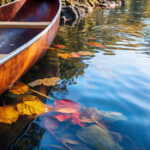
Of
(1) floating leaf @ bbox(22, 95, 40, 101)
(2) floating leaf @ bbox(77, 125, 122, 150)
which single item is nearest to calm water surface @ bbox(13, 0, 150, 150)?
(2) floating leaf @ bbox(77, 125, 122, 150)

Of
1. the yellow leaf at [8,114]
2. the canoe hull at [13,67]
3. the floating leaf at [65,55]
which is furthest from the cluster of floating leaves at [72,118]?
the floating leaf at [65,55]

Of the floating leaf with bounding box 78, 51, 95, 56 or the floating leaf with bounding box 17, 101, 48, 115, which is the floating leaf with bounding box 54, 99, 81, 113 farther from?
the floating leaf with bounding box 78, 51, 95, 56

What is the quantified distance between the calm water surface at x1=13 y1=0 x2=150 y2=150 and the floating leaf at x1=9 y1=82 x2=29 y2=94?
0.14 meters

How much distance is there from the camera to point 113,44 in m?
4.25

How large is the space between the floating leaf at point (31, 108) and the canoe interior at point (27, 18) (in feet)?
4.61

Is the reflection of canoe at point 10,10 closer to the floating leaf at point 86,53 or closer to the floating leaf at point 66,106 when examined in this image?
the floating leaf at point 86,53

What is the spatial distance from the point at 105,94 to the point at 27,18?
3.75 meters

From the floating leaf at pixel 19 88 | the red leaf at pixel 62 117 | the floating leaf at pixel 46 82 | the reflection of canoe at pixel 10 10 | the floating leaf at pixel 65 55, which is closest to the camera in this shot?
the red leaf at pixel 62 117

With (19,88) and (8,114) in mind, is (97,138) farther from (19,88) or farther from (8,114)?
(19,88)

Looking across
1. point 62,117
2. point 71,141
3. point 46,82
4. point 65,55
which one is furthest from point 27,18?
point 71,141

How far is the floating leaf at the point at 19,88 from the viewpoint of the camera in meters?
2.05

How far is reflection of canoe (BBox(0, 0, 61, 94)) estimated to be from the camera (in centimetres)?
167

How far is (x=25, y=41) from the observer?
3539 millimetres

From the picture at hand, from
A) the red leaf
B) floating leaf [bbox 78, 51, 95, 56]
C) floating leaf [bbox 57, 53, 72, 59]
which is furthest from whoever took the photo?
floating leaf [bbox 78, 51, 95, 56]
